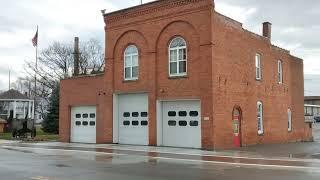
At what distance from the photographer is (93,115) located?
34188 mm

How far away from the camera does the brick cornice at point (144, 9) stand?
28703 mm

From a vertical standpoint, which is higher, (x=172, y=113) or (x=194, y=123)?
(x=172, y=113)

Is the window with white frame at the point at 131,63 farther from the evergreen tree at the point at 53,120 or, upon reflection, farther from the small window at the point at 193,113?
the evergreen tree at the point at 53,120

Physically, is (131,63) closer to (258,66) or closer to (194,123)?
(194,123)

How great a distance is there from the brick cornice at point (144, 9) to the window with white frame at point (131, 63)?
2063 millimetres

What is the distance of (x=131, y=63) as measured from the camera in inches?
1240

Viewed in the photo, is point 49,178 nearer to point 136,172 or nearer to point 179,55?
point 136,172

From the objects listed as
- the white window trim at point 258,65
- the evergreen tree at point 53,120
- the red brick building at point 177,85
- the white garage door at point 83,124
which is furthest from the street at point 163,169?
the evergreen tree at point 53,120

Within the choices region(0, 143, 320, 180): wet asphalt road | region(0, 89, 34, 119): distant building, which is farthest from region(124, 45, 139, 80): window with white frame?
region(0, 89, 34, 119): distant building

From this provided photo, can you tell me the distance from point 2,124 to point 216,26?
39194 millimetres

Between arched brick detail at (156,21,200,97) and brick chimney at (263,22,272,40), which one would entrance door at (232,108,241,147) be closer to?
arched brick detail at (156,21,200,97)

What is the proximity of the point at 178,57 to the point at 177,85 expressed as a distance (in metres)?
1.66

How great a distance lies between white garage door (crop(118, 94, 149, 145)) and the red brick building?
0.06m

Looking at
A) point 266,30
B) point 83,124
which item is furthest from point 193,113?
point 266,30
